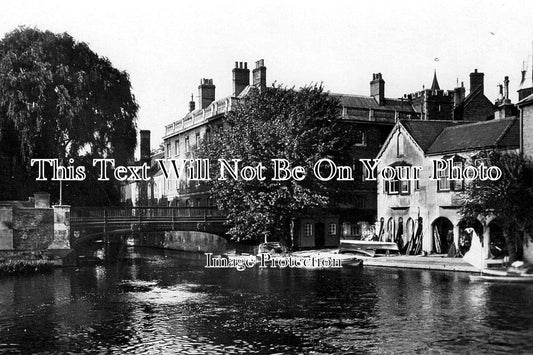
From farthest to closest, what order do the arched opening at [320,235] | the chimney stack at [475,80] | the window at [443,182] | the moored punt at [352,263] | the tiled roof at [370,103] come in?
the tiled roof at [370,103] → the chimney stack at [475,80] → the arched opening at [320,235] → the window at [443,182] → the moored punt at [352,263]

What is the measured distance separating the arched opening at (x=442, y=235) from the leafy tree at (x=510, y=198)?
7.97 m

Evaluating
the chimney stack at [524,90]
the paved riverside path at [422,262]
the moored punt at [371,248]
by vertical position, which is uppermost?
the chimney stack at [524,90]

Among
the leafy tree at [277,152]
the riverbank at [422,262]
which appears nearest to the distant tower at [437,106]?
the leafy tree at [277,152]

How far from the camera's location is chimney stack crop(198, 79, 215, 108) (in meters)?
72.0

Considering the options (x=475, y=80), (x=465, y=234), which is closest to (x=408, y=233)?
(x=465, y=234)

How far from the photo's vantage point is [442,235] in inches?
1889

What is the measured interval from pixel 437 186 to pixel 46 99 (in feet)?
93.8

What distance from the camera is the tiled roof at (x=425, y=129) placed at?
48500mm

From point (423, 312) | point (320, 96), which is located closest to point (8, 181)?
point (320, 96)

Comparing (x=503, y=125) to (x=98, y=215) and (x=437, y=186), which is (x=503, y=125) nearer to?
(x=437, y=186)

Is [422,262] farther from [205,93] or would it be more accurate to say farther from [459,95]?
[205,93]

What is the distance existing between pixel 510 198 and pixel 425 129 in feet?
45.3

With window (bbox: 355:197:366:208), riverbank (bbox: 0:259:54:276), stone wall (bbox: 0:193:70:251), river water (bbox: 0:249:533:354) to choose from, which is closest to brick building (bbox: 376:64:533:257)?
window (bbox: 355:197:366:208)

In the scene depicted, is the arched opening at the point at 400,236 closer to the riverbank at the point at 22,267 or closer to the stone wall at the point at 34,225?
the stone wall at the point at 34,225
